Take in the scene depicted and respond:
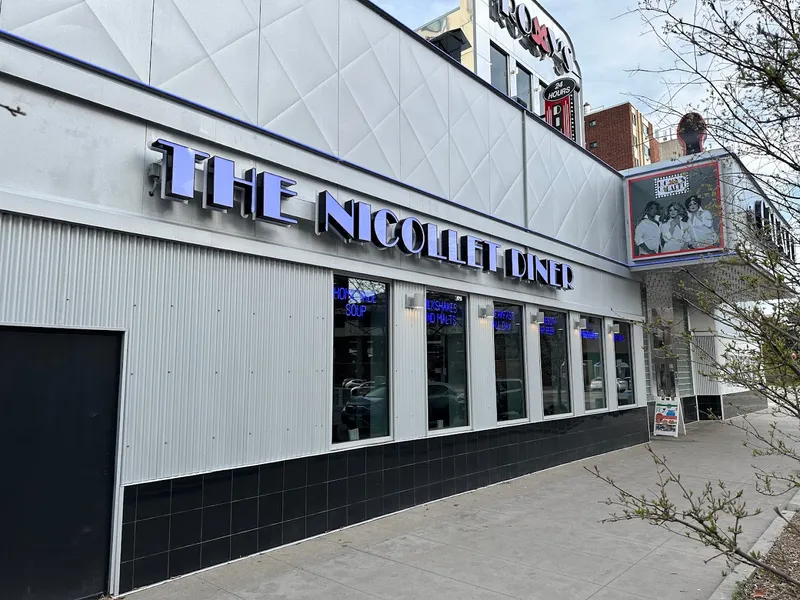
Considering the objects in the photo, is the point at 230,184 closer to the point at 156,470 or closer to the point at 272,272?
the point at 272,272

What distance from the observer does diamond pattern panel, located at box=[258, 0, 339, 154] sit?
6.77 m

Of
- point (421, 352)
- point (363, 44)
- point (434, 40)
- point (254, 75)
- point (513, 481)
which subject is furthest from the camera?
point (434, 40)

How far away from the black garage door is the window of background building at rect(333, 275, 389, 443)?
9.31 ft

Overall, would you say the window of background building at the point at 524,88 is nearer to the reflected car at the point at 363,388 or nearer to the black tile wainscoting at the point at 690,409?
the reflected car at the point at 363,388

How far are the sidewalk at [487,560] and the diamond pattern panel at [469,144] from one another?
16.6 feet

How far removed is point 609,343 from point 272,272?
1012cm

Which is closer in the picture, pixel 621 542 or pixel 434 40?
pixel 621 542

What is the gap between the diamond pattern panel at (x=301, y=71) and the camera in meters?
6.77

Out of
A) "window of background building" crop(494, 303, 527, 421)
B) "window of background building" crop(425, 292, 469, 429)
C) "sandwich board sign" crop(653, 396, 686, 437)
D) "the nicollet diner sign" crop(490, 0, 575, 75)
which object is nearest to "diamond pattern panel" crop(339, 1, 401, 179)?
"window of background building" crop(425, 292, 469, 429)

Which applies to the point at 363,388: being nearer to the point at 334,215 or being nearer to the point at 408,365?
the point at 408,365

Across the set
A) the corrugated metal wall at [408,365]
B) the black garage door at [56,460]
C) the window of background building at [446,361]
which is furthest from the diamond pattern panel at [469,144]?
the black garage door at [56,460]

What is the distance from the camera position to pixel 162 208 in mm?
5621

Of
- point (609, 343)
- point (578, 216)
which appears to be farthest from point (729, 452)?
point (578, 216)

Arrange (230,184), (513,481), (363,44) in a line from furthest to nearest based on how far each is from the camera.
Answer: (513,481) → (363,44) → (230,184)
